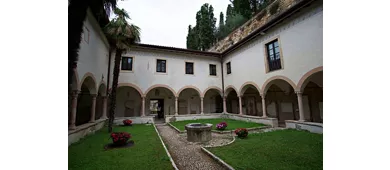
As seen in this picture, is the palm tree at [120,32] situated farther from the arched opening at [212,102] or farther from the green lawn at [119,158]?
the arched opening at [212,102]

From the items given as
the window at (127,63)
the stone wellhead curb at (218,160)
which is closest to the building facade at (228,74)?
the window at (127,63)

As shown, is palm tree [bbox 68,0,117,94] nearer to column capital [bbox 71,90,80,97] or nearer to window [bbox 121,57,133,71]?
column capital [bbox 71,90,80,97]

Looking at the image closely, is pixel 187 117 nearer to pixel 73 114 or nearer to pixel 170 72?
pixel 170 72

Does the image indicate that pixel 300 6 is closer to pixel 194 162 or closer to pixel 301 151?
pixel 301 151

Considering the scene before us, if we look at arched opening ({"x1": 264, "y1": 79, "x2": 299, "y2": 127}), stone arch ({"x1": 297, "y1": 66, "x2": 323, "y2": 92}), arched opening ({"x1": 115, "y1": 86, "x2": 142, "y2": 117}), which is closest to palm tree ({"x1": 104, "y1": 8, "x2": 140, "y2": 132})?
arched opening ({"x1": 115, "y1": 86, "x2": 142, "y2": 117})

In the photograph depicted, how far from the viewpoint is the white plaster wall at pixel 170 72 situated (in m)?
13.7

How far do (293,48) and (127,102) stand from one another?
45.9ft

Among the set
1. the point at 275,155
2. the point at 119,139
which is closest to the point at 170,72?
the point at 119,139

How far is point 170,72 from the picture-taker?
14.9 metres

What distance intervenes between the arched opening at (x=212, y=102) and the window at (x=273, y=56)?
8286mm

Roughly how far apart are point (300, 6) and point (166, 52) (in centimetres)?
1053

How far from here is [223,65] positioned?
667 inches

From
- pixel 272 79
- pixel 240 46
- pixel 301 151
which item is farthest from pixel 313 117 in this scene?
pixel 301 151
